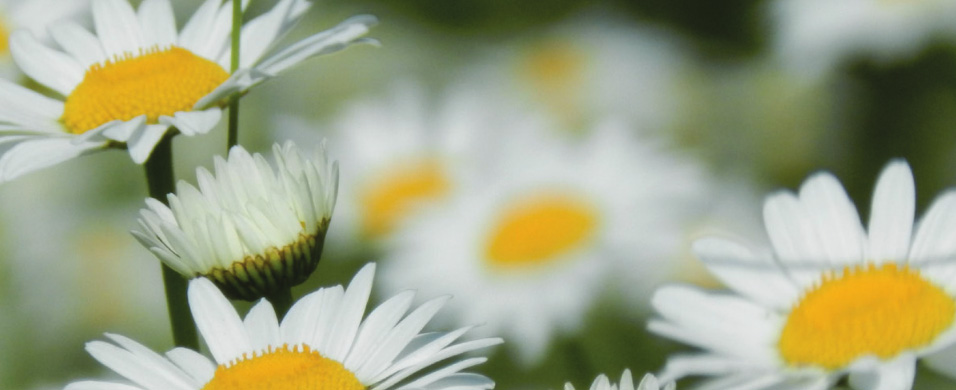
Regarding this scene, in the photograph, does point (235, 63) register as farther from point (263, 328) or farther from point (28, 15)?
point (28, 15)

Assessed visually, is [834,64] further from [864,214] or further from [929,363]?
[929,363]

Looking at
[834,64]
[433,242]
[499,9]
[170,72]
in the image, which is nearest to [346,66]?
[499,9]

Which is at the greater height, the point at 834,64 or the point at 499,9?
the point at 499,9

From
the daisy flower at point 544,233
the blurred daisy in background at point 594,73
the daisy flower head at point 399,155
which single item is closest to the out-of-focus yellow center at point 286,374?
the daisy flower at point 544,233

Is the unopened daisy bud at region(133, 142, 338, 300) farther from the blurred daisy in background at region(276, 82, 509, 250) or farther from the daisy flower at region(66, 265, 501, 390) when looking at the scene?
the blurred daisy in background at region(276, 82, 509, 250)

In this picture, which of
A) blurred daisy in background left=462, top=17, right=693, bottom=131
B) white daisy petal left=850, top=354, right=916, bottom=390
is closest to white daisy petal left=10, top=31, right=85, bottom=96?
white daisy petal left=850, top=354, right=916, bottom=390
